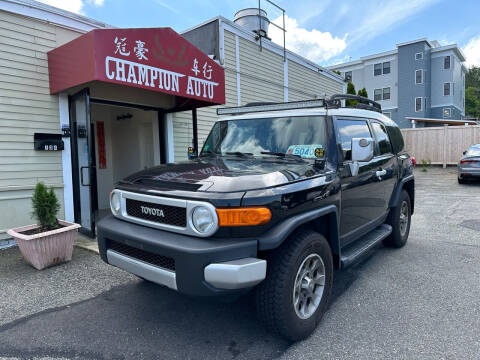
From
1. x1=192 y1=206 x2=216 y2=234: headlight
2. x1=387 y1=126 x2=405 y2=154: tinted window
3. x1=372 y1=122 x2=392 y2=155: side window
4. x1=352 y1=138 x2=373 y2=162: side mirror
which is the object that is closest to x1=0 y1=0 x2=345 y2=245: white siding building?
x1=192 y1=206 x2=216 y2=234: headlight

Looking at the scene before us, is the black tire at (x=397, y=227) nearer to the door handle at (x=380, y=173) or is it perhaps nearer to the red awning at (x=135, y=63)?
the door handle at (x=380, y=173)

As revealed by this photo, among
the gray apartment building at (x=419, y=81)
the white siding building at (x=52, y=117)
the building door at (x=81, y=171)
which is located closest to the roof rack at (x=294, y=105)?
the white siding building at (x=52, y=117)

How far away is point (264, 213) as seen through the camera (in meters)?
2.32

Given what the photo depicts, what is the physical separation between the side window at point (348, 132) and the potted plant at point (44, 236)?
11.6 feet

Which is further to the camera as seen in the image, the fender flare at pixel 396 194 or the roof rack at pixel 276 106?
the fender flare at pixel 396 194

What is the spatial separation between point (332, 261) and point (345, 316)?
0.55m

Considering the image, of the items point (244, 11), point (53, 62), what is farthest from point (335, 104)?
point (244, 11)

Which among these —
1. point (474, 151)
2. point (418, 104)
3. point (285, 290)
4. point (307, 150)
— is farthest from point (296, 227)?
point (418, 104)

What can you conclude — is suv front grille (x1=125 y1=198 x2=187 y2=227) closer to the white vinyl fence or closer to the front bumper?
the front bumper

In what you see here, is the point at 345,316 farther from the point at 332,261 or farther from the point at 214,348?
the point at 214,348

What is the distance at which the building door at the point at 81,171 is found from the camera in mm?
5648

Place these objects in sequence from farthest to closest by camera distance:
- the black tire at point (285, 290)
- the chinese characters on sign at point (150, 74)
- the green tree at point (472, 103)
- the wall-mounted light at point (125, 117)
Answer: the green tree at point (472, 103) < the wall-mounted light at point (125, 117) < the chinese characters on sign at point (150, 74) < the black tire at point (285, 290)

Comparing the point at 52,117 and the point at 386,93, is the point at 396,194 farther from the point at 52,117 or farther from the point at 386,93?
the point at 386,93

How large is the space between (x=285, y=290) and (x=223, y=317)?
0.90m
